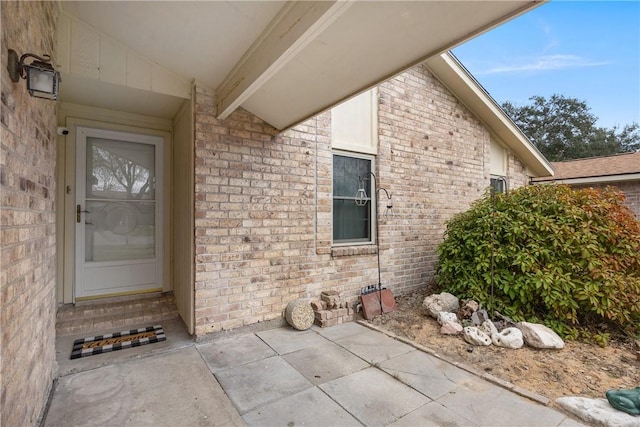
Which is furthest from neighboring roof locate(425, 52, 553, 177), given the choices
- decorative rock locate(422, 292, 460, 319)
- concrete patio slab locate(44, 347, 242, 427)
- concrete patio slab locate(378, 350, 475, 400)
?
concrete patio slab locate(44, 347, 242, 427)

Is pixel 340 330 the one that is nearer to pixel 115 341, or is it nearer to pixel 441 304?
pixel 441 304

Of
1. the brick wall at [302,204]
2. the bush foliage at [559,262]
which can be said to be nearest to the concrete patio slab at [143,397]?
the brick wall at [302,204]

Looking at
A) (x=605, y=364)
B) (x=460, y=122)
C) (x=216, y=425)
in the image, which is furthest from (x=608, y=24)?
(x=216, y=425)

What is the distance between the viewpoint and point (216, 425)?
2.00m

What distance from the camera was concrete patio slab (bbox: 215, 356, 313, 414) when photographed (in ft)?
7.51

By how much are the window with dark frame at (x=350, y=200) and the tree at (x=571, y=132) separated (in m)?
21.6

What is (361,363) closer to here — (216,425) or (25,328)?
(216,425)

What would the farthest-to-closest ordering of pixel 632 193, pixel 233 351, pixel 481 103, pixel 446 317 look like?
pixel 632 193, pixel 481 103, pixel 446 317, pixel 233 351

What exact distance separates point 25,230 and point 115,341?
76.6 inches

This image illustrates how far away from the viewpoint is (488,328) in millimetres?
3549

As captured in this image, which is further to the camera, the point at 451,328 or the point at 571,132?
the point at 571,132

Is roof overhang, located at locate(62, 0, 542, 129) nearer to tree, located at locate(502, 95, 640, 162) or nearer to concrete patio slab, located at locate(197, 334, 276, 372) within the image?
concrete patio slab, located at locate(197, 334, 276, 372)

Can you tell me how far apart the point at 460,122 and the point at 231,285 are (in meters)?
5.40

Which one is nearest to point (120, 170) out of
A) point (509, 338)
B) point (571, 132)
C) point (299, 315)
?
point (299, 315)
